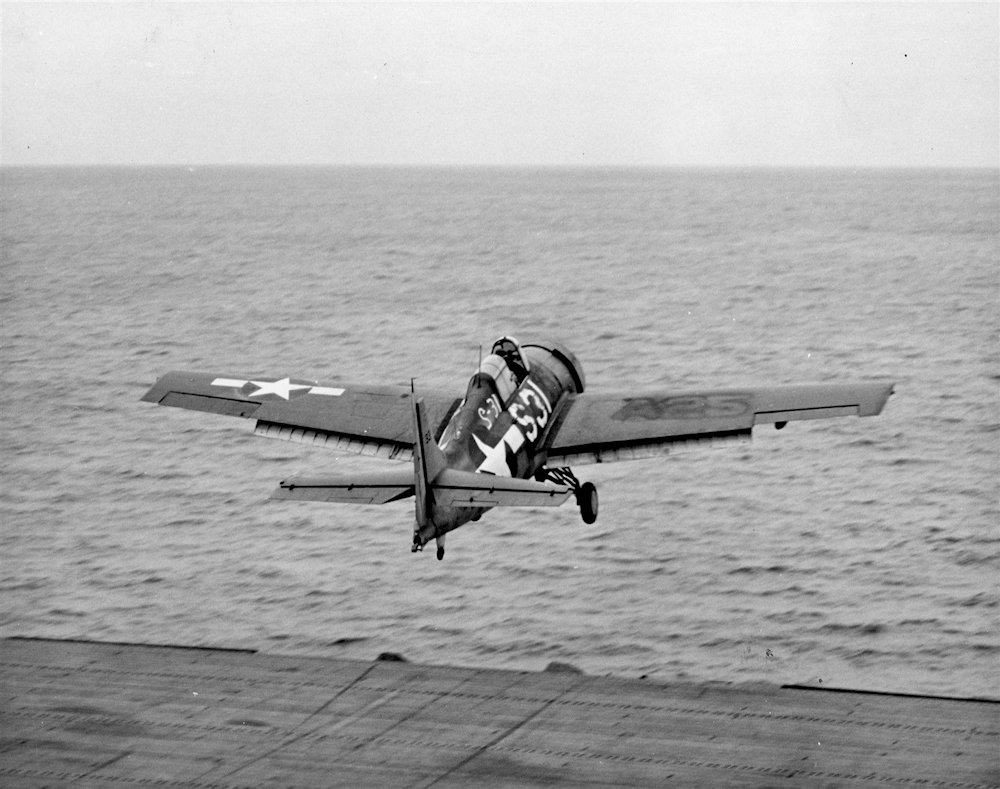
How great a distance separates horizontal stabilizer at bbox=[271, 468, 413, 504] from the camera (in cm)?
2458

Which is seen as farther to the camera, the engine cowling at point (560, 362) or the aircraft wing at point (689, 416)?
the engine cowling at point (560, 362)

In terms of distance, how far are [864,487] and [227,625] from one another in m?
27.9

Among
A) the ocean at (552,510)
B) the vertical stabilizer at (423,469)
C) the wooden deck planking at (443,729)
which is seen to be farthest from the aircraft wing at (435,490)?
the ocean at (552,510)

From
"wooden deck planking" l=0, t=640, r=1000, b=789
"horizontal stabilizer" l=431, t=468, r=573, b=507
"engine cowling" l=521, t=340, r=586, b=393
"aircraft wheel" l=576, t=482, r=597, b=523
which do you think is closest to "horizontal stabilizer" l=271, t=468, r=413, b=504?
"horizontal stabilizer" l=431, t=468, r=573, b=507

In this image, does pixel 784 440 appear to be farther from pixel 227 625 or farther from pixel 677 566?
Result: pixel 227 625

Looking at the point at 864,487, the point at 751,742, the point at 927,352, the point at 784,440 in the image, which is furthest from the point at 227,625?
the point at 927,352

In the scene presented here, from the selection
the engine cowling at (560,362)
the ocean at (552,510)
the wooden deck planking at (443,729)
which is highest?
the engine cowling at (560,362)

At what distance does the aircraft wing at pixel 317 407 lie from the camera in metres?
33.0

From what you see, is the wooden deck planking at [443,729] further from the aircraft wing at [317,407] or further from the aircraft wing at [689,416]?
the aircraft wing at [689,416]

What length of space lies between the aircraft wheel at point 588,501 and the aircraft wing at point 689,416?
36.5 inches

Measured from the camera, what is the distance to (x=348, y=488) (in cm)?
2495

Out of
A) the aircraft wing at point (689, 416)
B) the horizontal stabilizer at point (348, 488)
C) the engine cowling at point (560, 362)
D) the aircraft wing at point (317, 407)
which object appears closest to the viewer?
the horizontal stabilizer at point (348, 488)

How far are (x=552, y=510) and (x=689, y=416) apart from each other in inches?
873

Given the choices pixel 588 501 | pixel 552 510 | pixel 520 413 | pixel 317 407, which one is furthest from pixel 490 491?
pixel 552 510
